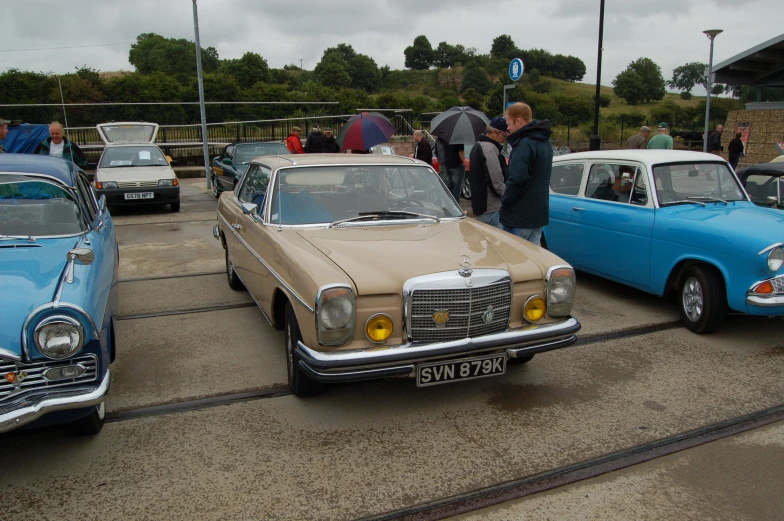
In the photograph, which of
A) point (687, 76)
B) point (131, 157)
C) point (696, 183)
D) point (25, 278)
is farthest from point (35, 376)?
point (687, 76)

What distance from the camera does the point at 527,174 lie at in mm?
5461

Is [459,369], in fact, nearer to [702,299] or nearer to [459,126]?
[702,299]

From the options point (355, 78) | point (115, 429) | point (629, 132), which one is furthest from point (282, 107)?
point (355, 78)

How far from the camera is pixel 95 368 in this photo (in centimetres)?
323

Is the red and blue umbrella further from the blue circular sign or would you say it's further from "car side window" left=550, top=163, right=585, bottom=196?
"car side window" left=550, top=163, right=585, bottom=196

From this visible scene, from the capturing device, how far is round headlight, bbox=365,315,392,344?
353cm

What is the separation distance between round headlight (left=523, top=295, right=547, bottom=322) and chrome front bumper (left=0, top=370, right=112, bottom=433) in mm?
2611

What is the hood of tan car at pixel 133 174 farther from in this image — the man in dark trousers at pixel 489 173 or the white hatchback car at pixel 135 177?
the man in dark trousers at pixel 489 173

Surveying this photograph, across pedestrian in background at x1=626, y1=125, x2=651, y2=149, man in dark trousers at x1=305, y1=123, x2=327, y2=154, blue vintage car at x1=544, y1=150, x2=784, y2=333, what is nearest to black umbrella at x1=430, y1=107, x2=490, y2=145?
man in dark trousers at x1=305, y1=123, x2=327, y2=154

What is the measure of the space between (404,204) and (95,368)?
8.83 feet

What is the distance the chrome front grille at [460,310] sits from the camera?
11.7 ft

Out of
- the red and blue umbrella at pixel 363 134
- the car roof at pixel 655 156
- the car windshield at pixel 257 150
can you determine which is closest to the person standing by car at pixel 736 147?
the red and blue umbrella at pixel 363 134

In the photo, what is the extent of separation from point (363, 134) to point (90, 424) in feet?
38.3

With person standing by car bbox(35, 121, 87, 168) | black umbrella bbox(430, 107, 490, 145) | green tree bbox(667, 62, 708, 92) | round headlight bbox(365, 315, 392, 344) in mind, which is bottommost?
round headlight bbox(365, 315, 392, 344)
